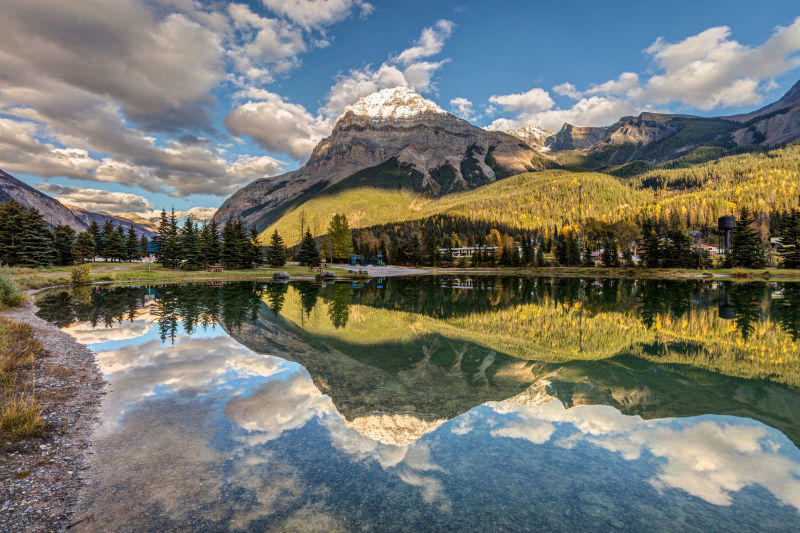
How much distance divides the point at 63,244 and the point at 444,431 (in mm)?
100567

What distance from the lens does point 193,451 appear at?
30.7ft

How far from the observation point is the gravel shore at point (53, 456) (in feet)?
21.1

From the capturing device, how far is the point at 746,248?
8869 centimetres

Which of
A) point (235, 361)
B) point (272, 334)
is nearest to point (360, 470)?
point (235, 361)

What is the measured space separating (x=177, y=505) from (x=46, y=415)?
644 cm

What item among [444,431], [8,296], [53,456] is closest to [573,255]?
[444,431]

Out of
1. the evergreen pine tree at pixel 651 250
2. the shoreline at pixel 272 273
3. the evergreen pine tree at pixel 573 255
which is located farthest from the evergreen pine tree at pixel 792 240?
the evergreen pine tree at pixel 573 255

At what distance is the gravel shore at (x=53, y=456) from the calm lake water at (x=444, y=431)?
14.0 inches

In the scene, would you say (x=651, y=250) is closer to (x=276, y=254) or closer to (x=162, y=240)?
(x=276, y=254)

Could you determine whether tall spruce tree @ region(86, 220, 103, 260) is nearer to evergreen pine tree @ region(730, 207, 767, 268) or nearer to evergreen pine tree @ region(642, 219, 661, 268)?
evergreen pine tree @ region(642, 219, 661, 268)

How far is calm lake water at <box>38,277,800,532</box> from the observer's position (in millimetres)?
7090

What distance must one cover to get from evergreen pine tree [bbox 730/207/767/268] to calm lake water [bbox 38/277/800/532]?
289 ft

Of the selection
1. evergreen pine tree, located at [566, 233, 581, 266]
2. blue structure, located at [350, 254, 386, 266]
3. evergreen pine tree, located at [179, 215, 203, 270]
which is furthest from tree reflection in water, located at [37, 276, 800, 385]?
blue structure, located at [350, 254, 386, 266]

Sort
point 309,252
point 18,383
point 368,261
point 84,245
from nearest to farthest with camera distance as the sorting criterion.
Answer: point 18,383 < point 84,245 < point 309,252 < point 368,261
